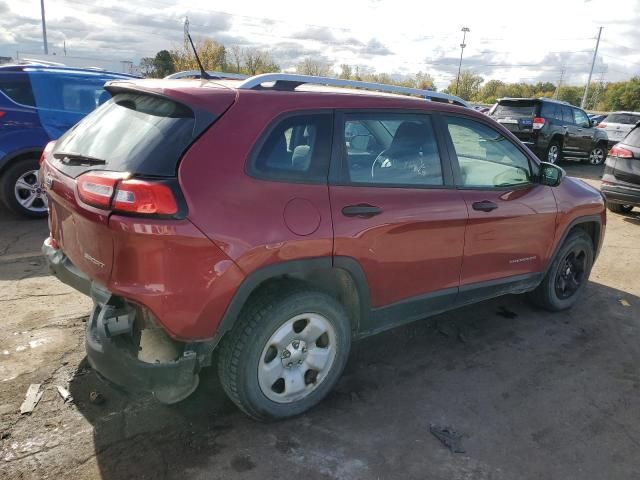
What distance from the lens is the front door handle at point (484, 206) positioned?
335 cm

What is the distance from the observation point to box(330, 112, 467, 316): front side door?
2.74m

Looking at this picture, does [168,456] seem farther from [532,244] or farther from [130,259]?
[532,244]

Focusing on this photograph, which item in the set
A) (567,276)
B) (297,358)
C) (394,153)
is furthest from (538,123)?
(297,358)

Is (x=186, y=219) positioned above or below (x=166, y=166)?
below

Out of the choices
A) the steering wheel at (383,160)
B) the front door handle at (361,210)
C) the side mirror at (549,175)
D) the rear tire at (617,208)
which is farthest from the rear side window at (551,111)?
the front door handle at (361,210)

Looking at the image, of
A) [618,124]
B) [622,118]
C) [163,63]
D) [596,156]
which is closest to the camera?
[596,156]

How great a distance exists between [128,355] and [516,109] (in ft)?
43.0

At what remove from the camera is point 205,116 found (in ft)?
7.79

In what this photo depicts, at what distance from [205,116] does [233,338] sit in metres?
1.09

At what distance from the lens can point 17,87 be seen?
20.0ft

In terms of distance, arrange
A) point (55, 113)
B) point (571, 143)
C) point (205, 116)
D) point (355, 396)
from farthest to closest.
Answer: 1. point (571, 143)
2. point (55, 113)
3. point (355, 396)
4. point (205, 116)

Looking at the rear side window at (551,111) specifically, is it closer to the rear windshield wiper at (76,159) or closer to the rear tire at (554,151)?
the rear tire at (554,151)

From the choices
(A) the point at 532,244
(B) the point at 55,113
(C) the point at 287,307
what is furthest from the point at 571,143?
(C) the point at 287,307

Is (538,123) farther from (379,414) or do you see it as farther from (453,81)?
(453,81)
